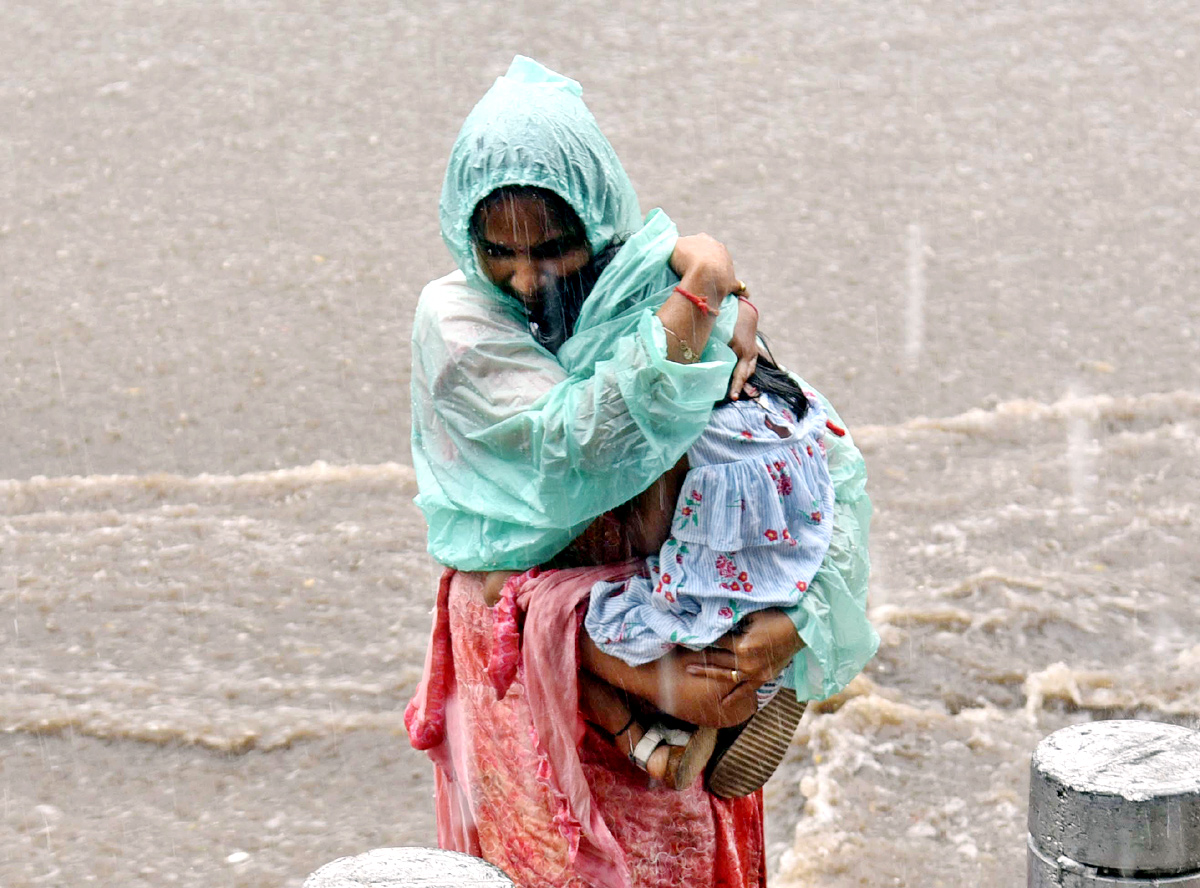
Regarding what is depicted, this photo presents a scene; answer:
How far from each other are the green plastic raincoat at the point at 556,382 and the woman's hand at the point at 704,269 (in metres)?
0.03

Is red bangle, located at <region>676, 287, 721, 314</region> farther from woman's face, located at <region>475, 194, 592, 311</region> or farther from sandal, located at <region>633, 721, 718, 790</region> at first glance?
sandal, located at <region>633, 721, 718, 790</region>

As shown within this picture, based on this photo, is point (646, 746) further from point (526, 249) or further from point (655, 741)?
point (526, 249)

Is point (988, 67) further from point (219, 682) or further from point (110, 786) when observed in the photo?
point (110, 786)

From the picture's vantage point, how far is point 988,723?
5273 mm

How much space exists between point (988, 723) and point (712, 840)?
2.82 meters

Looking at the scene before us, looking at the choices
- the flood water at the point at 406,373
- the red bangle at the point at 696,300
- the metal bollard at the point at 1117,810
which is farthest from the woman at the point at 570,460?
the flood water at the point at 406,373

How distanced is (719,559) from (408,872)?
31.6 inches

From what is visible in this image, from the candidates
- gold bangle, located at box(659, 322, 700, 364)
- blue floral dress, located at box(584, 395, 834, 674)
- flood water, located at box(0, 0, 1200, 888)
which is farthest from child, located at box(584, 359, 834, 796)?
flood water, located at box(0, 0, 1200, 888)

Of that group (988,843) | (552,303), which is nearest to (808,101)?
(988,843)

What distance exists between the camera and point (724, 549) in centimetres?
242

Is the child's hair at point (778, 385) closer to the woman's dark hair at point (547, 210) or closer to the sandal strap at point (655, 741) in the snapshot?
the woman's dark hair at point (547, 210)

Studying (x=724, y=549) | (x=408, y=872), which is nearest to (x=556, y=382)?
(x=724, y=549)

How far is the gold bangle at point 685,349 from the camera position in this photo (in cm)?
238

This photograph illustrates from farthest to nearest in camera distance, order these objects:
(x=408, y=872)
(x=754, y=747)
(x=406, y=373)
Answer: (x=406, y=373)
(x=754, y=747)
(x=408, y=872)
